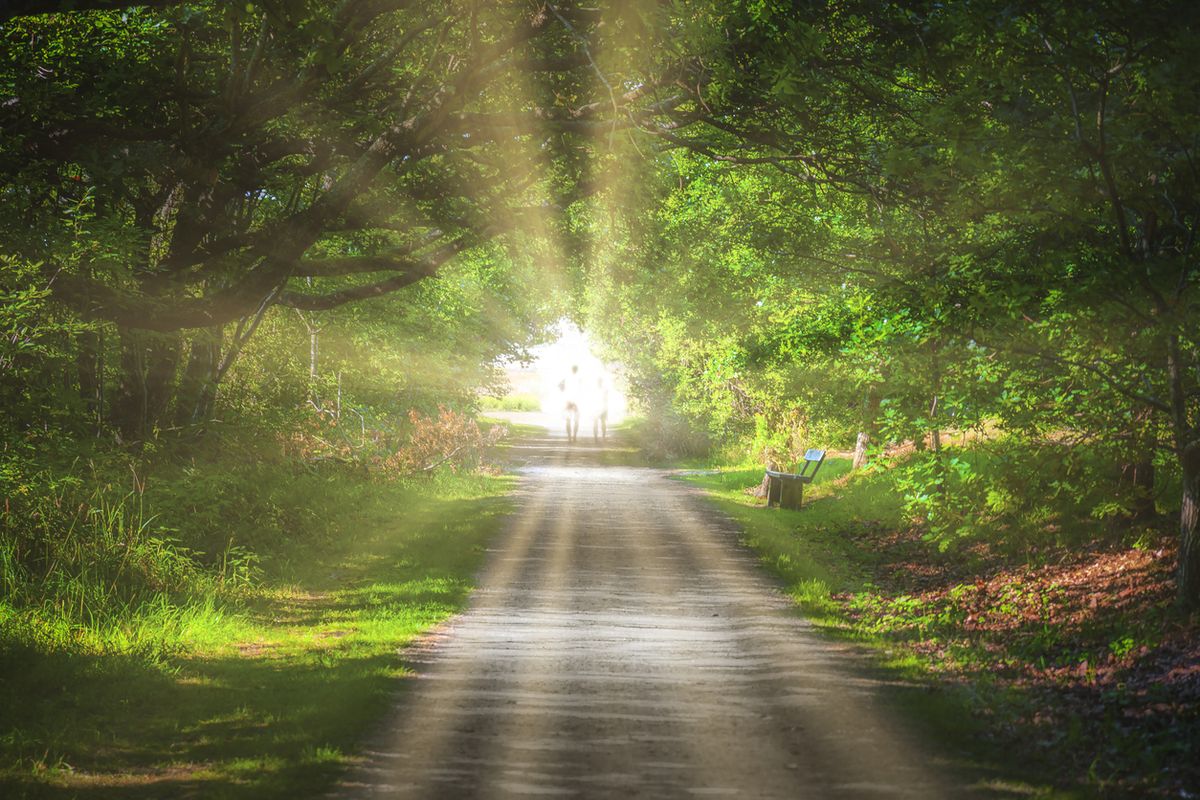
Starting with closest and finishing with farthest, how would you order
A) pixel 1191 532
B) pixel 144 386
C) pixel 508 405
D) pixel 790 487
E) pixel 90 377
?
1. pixel 1191 532
2. pixel 144 386
3. pixel 90 377
4. pixel 790 487
5. pixel 508 405

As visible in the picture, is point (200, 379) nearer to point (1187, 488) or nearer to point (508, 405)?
point (1187, 488)

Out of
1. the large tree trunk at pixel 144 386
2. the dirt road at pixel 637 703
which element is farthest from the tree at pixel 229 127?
the dirt road at pixel 637 703

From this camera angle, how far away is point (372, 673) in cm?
916

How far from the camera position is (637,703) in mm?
8172

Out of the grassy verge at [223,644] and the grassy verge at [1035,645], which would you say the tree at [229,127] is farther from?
the grassy verge at [1035,645]

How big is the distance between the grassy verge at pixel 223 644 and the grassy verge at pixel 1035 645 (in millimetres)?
4369

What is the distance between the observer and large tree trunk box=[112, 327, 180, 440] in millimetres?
15555

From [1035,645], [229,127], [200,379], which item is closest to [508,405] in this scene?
[200,379]

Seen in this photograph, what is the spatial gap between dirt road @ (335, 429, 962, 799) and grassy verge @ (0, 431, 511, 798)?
0.57 meters

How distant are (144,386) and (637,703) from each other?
995 centimetres

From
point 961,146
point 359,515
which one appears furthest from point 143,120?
point 961,146

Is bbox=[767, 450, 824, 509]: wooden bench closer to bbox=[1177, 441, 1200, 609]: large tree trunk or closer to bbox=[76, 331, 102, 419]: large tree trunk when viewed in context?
bbox=[76, 331, 102, 419]: large tree trunk

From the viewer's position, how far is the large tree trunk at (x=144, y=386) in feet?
51.0

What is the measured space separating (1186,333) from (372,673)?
7.11 m
